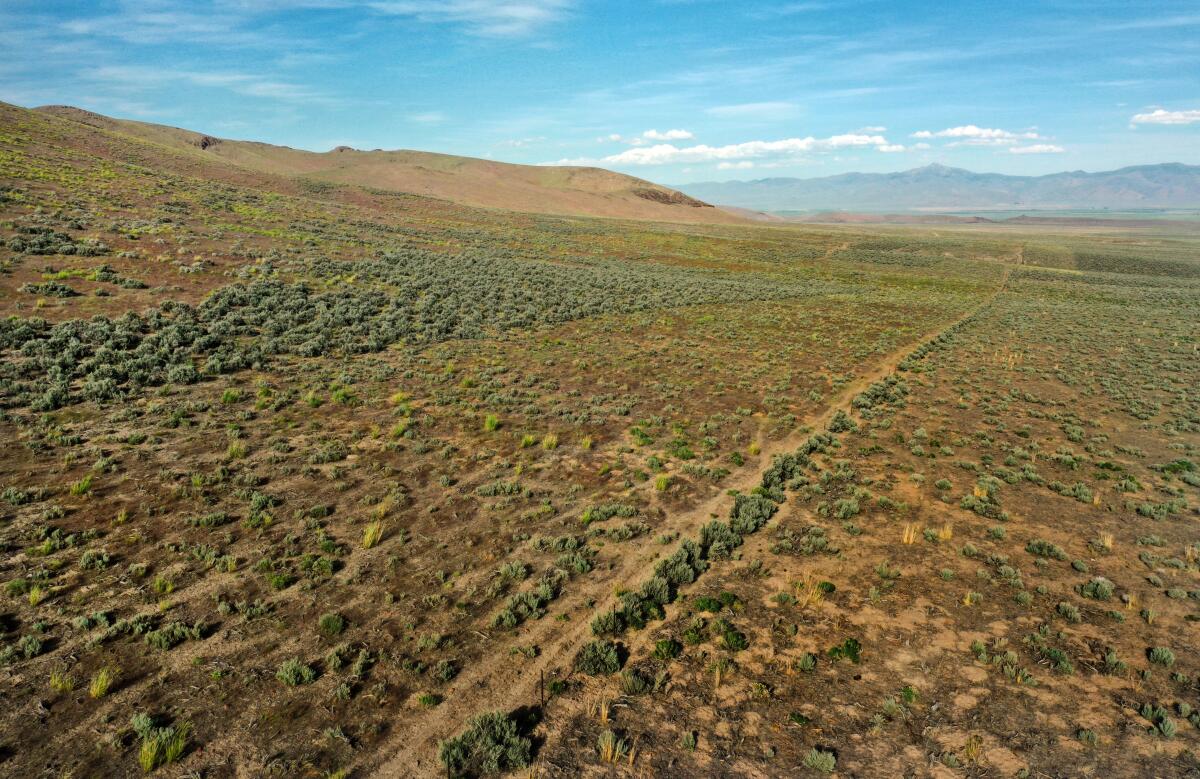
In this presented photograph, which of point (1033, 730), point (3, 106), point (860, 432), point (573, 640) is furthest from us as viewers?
point (3, 106)

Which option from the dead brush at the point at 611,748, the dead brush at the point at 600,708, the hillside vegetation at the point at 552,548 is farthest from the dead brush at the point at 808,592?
the dead brush at the point at 611,748

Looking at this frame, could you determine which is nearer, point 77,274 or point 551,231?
point 77,274

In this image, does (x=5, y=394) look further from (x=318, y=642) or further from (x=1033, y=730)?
(x=1033, y=730)

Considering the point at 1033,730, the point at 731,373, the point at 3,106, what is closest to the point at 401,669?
the point at 1033,730

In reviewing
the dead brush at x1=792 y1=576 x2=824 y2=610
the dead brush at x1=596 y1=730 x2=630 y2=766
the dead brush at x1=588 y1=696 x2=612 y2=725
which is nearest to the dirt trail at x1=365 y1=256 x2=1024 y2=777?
the dead brush at x1=588 y1=696 x2=612 y2=725

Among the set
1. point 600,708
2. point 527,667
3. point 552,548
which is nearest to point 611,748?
point 600,708

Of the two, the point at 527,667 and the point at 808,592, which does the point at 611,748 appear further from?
Answer: the point at 808,592
